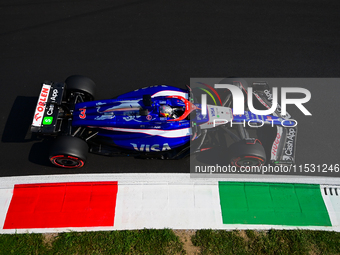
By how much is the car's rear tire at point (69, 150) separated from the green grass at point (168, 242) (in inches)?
67.3

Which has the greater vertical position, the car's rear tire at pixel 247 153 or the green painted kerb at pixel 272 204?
the car's rear tire at pixel 247 153

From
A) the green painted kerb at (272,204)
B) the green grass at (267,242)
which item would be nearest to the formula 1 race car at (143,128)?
the green painted kerb at (272,204)

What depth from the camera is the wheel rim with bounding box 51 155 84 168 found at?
598 cm

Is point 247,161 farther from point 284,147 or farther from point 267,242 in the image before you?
point 267,242

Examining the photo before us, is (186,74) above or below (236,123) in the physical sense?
above

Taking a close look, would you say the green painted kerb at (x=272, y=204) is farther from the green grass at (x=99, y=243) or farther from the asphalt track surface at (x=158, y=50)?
the green grass at (x=99, y=243)

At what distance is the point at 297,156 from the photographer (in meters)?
7.05

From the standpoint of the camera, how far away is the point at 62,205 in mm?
6109

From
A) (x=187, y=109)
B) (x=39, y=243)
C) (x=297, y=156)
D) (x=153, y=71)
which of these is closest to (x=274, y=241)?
(x=297, y=156)

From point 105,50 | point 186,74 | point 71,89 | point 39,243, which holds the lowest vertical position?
point 39,243

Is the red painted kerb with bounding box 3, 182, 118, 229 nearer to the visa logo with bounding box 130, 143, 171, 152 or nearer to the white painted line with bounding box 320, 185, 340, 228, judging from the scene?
the visa logo with bounding box 130, 143, 171, 152

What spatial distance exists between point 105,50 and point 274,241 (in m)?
7.62

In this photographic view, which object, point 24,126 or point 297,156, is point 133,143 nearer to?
point 24,126

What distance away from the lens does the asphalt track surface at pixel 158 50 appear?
7250 mm
